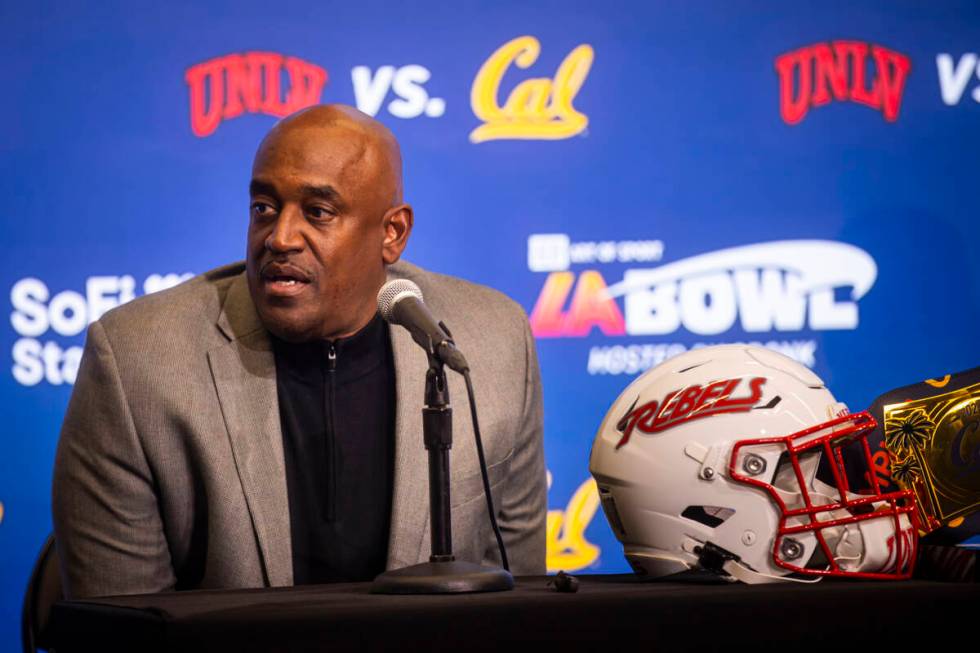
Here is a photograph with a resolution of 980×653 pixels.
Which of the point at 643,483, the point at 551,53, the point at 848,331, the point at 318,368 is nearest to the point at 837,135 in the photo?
the point at 848,331

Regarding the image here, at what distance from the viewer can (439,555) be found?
4.79 ft

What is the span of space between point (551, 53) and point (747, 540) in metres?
2.03

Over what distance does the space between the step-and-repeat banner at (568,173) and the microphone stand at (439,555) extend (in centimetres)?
178

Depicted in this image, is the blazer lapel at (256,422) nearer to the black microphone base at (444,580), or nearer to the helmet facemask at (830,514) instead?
the black microphone base at (444,580)

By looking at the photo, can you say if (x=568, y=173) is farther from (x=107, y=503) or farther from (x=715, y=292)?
(x=107, y=503)

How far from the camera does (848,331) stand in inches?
133

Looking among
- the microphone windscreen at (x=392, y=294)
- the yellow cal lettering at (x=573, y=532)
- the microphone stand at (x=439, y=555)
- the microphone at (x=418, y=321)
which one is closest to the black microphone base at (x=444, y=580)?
the microphone stand at (x=439, y=555)

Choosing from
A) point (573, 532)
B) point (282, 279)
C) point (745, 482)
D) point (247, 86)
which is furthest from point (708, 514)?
point (247, 86)

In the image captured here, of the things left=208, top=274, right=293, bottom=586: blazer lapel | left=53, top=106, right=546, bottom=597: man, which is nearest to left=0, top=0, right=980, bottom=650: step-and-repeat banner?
left=53, top=106, right=546, bottom=597: man

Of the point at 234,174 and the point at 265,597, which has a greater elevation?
the point at 234,174

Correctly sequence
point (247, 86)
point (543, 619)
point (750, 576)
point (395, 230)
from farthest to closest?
point (247, 86) → point (395, 230) → point (750, 576) → point (543, 619)

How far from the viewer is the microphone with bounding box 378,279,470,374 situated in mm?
1483

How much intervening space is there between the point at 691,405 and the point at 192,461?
0.89 m

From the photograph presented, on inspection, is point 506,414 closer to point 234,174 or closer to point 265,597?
point 265,597
